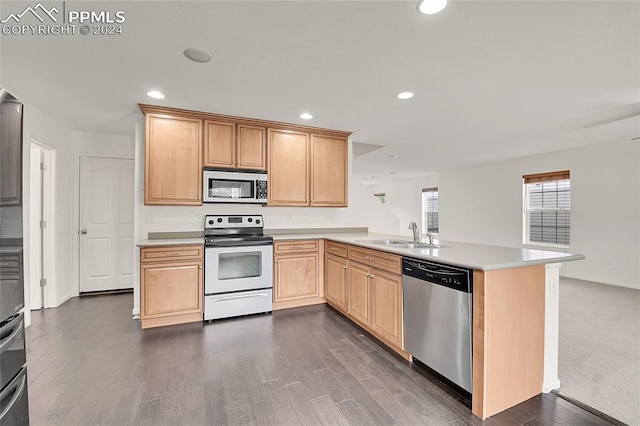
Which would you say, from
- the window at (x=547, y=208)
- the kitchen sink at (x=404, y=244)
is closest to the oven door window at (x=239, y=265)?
the kitchen sink at (x=404, y=244)

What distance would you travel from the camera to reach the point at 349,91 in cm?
279

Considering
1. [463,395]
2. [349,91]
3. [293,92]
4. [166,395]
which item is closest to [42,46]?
[293,92]

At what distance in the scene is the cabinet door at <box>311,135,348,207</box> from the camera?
13.5 ft

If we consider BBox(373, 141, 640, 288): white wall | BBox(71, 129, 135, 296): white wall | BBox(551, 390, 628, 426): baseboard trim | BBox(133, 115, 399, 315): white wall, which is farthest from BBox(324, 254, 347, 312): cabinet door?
BBox(373, 141, 640, 288): white wall

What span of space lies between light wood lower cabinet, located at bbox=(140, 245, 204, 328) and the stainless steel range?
10 centimetres

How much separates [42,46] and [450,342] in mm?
3445

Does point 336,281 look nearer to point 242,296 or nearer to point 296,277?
point 296,277

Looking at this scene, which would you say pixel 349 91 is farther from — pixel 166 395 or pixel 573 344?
pixel 573 344

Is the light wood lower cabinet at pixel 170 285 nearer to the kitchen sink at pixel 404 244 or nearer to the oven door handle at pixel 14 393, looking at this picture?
the oven door handle at pixel 14 393

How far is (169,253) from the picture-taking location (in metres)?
3.11

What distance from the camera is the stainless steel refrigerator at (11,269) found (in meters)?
1.23

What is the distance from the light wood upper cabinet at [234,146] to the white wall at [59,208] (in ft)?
6.13

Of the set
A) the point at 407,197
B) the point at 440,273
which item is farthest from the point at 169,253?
the point at 407,197

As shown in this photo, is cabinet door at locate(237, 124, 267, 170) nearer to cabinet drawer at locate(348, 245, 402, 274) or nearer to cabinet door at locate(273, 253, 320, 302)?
cabinet door at locate(273, 253, 320, 302)
